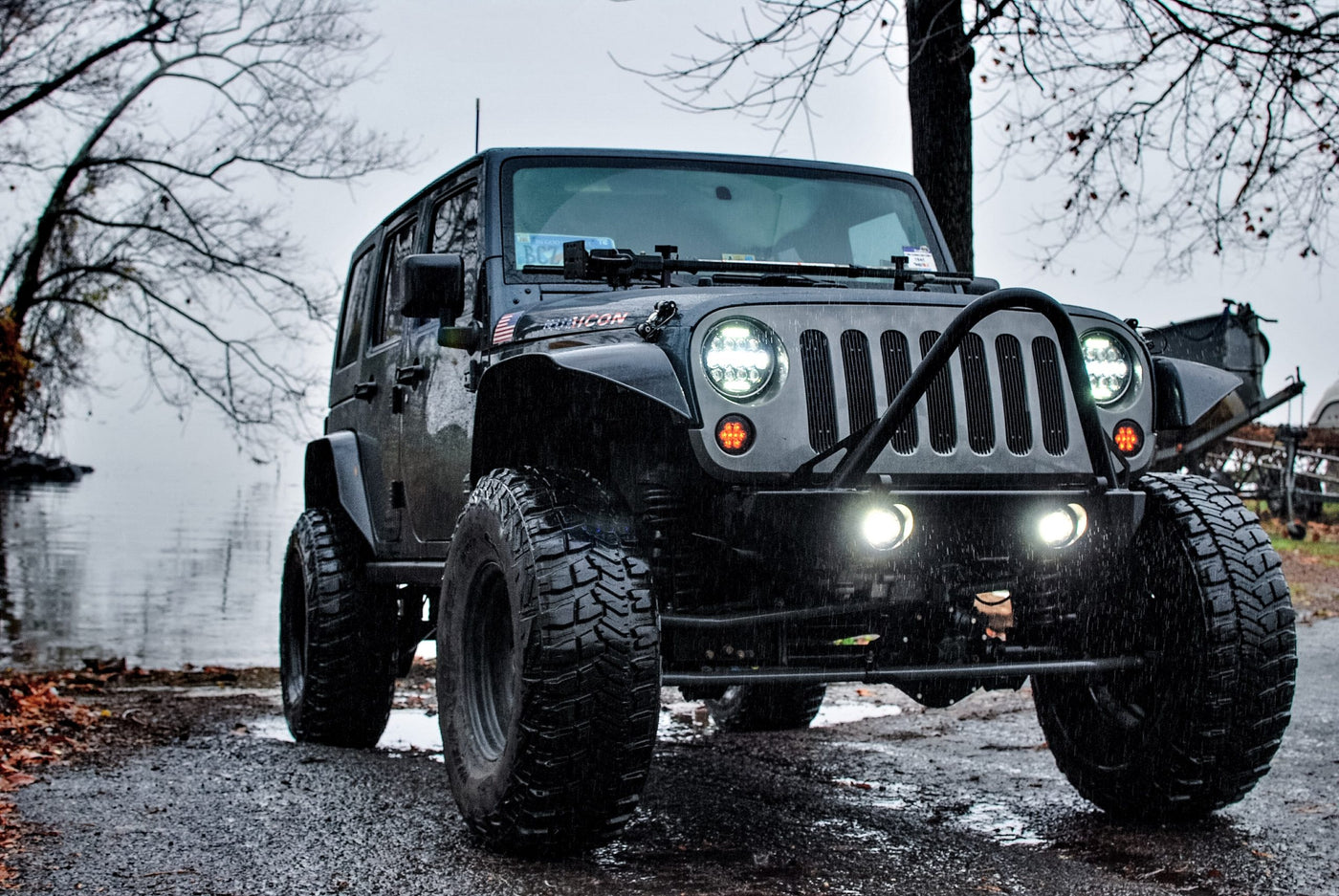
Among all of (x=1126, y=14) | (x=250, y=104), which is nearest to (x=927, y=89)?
(x=1126, y=14)

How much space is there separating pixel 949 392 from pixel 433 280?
5.78 ft

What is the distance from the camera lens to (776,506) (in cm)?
413

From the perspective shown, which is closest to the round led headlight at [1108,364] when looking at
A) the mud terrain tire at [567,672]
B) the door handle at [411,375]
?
the mud terrain tire at [567,672]

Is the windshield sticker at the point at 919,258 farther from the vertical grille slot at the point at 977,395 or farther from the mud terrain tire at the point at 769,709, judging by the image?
the mud terrain tire at the point at 769,709

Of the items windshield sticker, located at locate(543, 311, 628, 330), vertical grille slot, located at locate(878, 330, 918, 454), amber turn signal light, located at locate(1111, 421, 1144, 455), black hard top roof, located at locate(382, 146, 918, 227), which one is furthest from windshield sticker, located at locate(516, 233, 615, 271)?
amber turn signal light, located at locate(1111, 421, 1144, 455)

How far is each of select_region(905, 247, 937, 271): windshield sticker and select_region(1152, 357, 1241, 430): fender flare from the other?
1.23m

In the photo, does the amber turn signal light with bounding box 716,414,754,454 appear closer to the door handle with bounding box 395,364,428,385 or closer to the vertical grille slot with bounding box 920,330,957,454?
the vertical grille slot with bounding box 920,330,957,454

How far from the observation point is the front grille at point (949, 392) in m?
4.32

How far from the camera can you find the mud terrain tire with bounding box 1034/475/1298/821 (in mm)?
4738

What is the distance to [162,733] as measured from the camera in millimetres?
7078

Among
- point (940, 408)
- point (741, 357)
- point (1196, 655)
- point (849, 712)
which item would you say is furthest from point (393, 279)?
point (1196, 655)

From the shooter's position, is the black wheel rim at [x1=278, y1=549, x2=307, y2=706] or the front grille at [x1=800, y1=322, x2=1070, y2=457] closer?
the front grille at [x1=800, y1=322, x2=1070, y2=457]

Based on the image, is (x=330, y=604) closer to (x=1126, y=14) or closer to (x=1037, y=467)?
(x=1037, y=467)

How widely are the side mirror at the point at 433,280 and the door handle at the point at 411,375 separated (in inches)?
36.8
